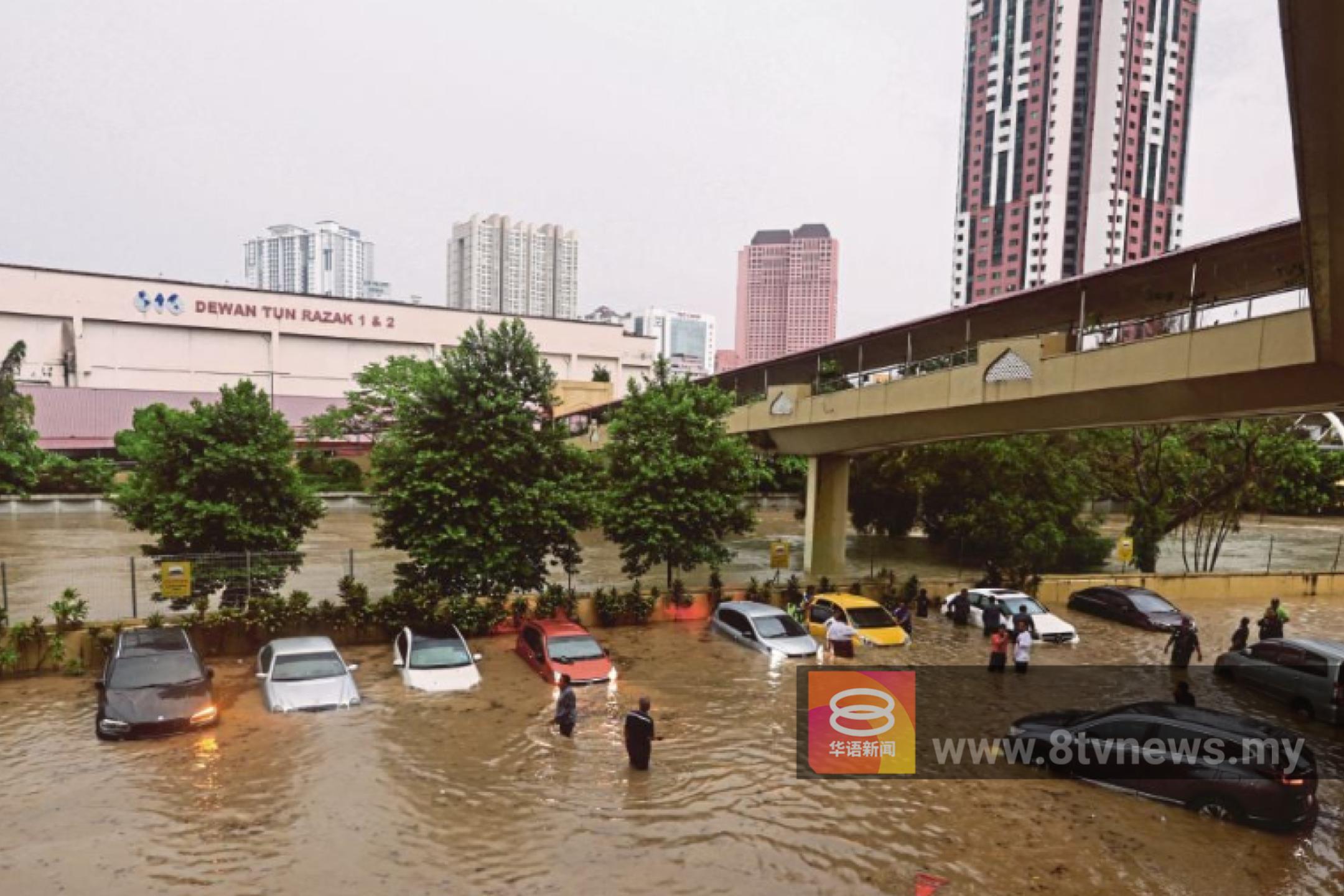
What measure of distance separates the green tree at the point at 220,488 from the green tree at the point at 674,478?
8.53 m

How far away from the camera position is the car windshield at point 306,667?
1465cm

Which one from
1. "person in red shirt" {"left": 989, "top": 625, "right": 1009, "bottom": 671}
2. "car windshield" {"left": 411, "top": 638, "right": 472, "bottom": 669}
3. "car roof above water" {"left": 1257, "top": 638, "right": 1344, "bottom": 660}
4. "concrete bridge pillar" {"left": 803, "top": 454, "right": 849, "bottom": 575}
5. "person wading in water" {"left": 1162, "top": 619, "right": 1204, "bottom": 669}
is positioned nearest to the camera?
"car roof above water" {"left": 1257, "top": 638, "right": 1344, "bottom": 660}

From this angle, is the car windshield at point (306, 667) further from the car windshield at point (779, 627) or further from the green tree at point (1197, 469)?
the green tree at point (1197, 469)

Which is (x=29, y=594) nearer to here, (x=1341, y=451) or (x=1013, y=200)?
(x=1341, y=451)

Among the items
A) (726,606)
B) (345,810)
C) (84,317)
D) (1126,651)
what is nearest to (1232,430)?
(1126,651)

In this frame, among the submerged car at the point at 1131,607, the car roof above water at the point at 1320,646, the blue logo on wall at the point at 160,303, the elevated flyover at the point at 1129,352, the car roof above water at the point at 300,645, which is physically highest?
the blue logo on wall at the point at 160,303

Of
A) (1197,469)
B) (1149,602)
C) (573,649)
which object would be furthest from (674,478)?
(1197,469)

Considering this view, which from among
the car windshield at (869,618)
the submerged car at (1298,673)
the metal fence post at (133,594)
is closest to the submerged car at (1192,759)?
the submerged car at (1298,673)

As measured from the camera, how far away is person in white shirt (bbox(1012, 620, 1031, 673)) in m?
17.2

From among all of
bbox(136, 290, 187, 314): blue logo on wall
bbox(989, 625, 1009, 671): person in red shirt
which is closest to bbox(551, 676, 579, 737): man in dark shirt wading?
bbox(989, 625, 1009, 671): person in red shirt

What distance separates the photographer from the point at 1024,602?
21578 millimetres

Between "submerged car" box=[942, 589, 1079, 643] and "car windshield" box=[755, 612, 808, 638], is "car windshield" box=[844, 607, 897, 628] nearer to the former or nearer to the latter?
"car windshield" box=[755, 612, 808, 638]

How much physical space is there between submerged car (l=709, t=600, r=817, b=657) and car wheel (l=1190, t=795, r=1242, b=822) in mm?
8576

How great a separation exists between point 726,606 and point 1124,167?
121751 millimetres
